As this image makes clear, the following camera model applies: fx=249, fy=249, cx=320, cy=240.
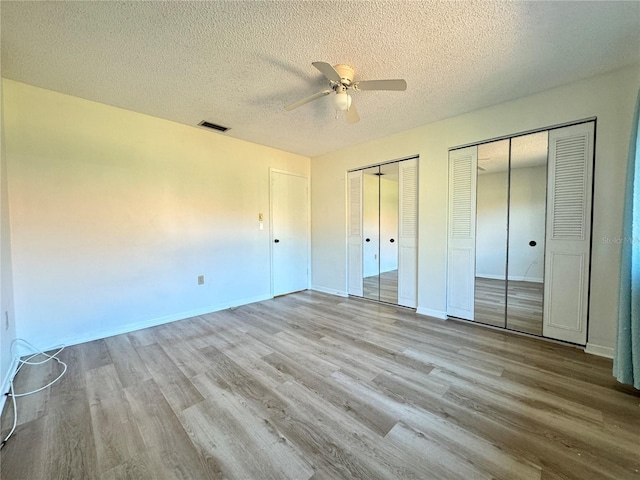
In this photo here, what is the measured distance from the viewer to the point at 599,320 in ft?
7.38

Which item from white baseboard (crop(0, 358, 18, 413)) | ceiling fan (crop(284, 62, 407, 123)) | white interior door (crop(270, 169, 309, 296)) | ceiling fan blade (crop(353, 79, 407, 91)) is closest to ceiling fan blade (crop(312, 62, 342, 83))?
ceiling fan (crop(284, 62, 407, 123))

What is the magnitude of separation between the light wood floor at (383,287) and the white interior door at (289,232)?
126 centimetres

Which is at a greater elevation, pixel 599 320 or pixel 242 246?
pixel 242 246

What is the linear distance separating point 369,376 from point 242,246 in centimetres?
267

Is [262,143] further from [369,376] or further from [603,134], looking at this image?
[603,134]

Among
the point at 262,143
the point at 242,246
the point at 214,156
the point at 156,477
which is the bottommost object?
the point at 156,477

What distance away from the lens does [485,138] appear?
2.83 meters

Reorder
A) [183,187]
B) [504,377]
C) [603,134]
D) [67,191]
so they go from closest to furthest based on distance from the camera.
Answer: [504,377], [603,134], [67,191], [183,187]

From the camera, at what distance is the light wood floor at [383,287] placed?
12.6 ft

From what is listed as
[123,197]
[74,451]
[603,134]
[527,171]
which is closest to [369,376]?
[74,451]

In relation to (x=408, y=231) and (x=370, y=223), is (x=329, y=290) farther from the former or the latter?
(x=408, y=231)

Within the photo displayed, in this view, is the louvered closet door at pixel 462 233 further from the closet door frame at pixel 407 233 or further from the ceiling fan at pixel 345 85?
the ceiling fan at pixel 345 85

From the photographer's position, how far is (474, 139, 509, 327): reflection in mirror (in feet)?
9.22

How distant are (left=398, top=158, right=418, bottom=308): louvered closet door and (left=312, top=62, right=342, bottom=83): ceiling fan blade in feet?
6.36
